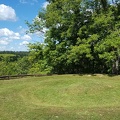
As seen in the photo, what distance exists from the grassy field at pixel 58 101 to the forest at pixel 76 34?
5664mm

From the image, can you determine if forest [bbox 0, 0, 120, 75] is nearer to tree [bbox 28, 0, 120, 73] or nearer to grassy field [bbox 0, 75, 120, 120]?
tree [bbox 28, 0, 120, 73]

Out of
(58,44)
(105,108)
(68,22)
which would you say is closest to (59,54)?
(58,44)

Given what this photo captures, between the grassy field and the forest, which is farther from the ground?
the forest

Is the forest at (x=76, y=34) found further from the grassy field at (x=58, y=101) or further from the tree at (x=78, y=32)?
the grassy field at (x=58, y=101)

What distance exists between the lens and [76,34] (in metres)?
29.0

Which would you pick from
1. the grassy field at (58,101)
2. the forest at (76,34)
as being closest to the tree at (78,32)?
the forest at (76,34)

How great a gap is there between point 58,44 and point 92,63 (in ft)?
17.8

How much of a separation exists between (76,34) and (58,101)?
44.0 feet

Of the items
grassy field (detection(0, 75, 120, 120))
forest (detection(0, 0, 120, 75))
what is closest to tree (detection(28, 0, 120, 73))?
forest (detection(0, 0, 120, 75))

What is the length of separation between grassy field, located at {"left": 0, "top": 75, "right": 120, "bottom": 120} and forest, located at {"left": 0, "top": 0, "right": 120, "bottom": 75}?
18.6 ft

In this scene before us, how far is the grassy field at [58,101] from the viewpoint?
42.8 feet

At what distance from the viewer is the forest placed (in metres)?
26.8

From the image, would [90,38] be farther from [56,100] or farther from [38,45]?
[56,100]

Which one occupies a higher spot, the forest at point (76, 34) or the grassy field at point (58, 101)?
the forest at point (76, 34)
